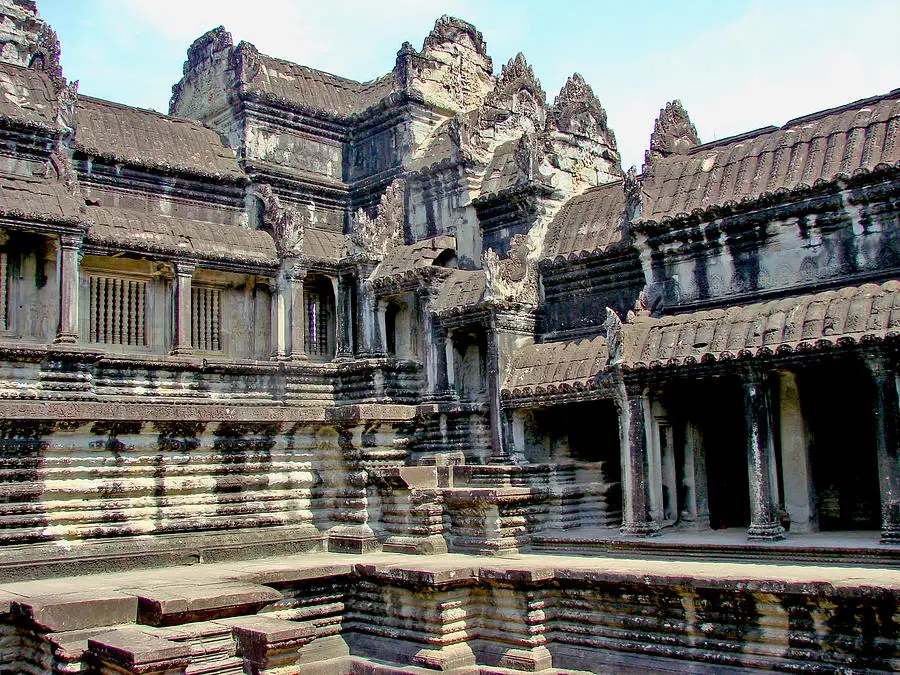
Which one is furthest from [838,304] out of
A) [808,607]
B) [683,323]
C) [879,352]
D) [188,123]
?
[188,123]

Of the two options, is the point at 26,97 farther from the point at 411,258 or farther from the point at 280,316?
the point at 411,258

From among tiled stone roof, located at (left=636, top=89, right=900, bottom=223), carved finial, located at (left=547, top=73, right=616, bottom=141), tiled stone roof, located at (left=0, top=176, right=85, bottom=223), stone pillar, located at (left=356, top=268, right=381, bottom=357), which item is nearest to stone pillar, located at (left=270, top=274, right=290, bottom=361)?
stone pillar, located at (left=356, top=268, right=381, bottom=357)

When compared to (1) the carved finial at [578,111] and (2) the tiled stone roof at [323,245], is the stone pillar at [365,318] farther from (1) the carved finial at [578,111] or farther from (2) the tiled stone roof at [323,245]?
(1) the carved finial at [578,111]

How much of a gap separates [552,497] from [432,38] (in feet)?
41.9

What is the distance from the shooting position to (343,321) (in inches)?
842

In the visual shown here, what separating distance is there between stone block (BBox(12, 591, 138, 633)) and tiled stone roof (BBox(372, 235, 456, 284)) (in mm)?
10364

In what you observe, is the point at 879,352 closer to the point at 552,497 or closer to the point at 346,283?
the point at 552,497

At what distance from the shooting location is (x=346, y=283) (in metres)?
21.6

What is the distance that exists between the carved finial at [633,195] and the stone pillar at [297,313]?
23.7 ft

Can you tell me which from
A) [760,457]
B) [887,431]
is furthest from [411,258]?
[887,431]

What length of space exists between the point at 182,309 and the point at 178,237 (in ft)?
5.18

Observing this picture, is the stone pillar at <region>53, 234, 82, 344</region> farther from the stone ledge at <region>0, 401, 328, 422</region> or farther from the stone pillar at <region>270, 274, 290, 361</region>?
the stone pillar at <region>270, 274, 290, 361</region>

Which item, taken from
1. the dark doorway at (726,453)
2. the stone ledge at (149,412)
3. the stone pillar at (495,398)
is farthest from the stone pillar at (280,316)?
the dark doorway at (726,453)

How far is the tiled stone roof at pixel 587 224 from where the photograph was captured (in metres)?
18.8
